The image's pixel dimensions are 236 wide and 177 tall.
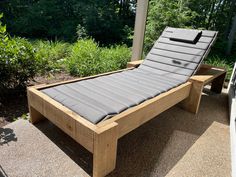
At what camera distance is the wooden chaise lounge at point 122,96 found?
1457 mm

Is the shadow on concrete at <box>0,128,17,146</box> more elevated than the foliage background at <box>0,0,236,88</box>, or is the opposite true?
the foliage background at <box>0,0,236,88</box>

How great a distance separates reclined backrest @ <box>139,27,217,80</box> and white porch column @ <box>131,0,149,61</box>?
0.80 metres

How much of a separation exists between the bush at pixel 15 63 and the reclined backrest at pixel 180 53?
1.67 m

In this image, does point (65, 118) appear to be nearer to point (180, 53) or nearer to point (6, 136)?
point (6, 136)

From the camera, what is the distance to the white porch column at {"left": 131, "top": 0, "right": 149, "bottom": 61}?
3.87 meters

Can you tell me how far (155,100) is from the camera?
189 centimetres

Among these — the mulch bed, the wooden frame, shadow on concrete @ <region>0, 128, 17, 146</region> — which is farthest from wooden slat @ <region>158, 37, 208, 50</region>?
shadow on concrete @ <region>0, 128, 17, 146</region>

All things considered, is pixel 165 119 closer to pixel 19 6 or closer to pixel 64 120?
pixel 64 120

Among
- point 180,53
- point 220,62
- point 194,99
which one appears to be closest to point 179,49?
point 180,53

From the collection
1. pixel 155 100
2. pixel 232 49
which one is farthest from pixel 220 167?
pixel 232 49

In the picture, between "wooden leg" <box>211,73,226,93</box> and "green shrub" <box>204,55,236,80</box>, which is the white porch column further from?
"green shrub" <box>204,55,236,80</box>

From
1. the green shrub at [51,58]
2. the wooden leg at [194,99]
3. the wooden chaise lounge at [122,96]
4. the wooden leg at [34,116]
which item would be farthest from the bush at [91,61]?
the wooden leg at [194,99]

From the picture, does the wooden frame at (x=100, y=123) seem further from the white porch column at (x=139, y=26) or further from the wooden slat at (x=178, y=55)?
the white porch column at (x=139, y=26)

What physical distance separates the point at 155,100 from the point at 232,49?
18.2ft
